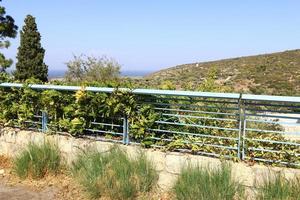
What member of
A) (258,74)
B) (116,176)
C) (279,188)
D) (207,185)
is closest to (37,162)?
(116,176)

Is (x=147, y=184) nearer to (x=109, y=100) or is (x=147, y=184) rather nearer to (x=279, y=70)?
(x=109, y=100)

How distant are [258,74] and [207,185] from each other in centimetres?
4528

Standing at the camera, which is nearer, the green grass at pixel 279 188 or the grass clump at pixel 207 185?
the green grass at pixel 279 188

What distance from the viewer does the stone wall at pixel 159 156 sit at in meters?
5.04

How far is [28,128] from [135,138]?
235cm

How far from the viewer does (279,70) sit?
49.0 metres

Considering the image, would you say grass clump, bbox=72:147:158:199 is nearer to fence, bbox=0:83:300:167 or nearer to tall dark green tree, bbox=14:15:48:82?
fence, bbox=0:83:300:167

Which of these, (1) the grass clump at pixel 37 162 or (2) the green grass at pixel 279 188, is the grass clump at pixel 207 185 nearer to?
(2) the green grass at pixel 279 188

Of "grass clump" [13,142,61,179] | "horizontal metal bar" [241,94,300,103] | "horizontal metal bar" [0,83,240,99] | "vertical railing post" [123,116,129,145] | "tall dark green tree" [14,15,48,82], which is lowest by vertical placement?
"grass clump" [13,142,61,179]

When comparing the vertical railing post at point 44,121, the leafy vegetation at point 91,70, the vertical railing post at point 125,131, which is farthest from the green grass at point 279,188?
the leafy vegetation at point 91,70

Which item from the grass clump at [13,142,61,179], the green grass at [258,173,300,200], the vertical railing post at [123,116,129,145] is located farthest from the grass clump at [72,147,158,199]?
the green grass at [258,173,300,200]

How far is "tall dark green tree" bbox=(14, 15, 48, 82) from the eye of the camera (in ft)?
103

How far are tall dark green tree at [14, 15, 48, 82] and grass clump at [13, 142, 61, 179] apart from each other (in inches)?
1003

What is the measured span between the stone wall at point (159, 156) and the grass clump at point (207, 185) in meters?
0.15
